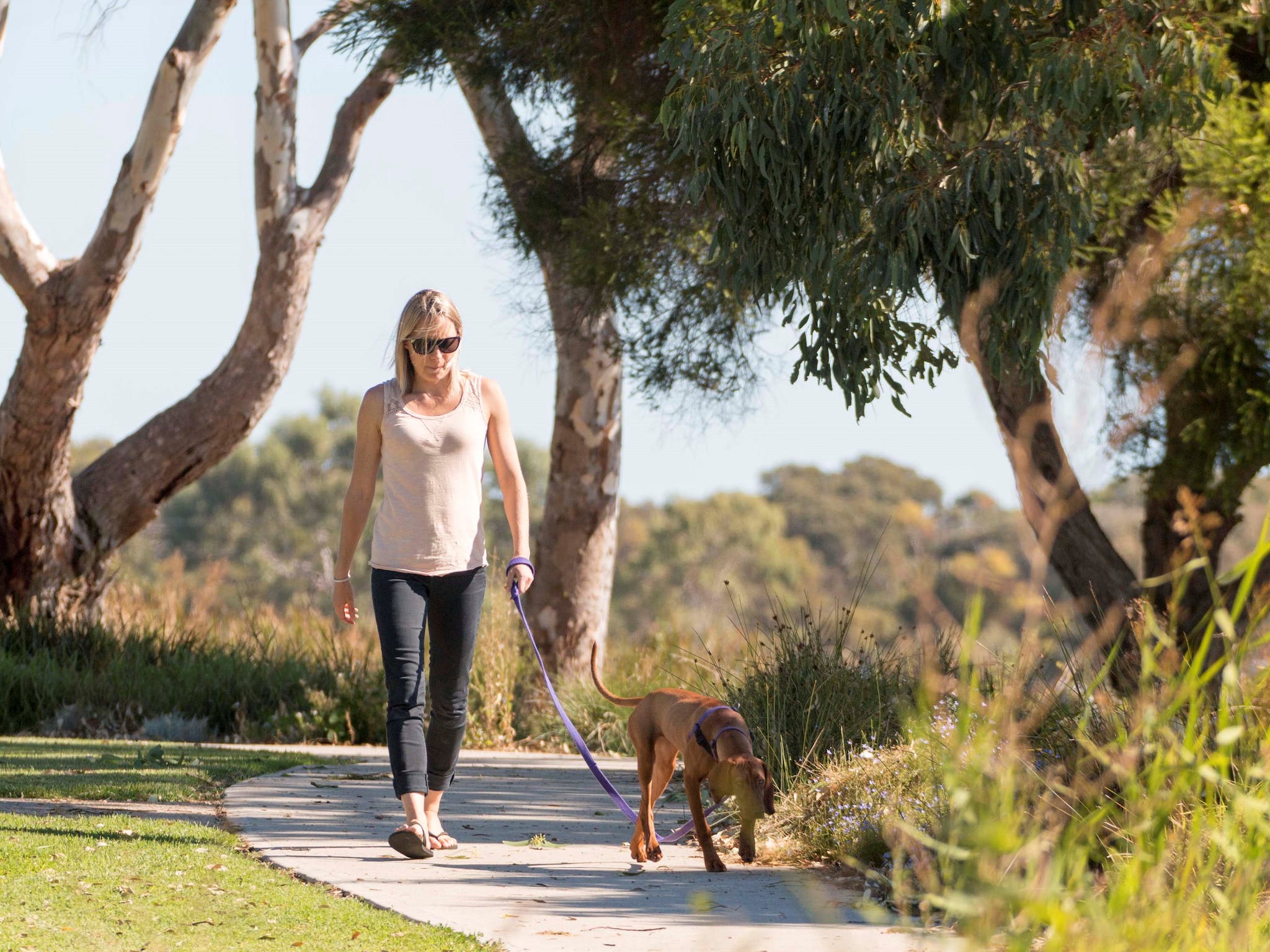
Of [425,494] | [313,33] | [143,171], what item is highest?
[313,33]

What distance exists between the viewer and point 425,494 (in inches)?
189

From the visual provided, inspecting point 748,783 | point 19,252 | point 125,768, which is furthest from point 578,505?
point 748,783

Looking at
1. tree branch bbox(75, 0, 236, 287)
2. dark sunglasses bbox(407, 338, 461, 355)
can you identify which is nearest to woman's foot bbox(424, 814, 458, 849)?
dark sunglasses bbox(407, 338, 461, 355)

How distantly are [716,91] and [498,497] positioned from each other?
3384 cm

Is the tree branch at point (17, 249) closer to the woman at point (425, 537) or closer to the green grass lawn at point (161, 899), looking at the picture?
the green grass lawn at point (161, 899)

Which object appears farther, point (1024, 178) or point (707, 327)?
point (707, 327)

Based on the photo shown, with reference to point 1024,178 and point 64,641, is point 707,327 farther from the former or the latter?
point 64,641

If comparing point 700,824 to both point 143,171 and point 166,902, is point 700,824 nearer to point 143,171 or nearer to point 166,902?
point 166,902

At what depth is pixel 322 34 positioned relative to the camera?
13445mm

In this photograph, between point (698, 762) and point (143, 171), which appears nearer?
point (698, 762)

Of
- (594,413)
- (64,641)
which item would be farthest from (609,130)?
(64,641)

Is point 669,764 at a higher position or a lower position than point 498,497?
lower

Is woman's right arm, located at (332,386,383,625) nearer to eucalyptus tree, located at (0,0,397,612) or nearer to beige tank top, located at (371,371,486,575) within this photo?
beige tank top, located at (371,371,486,575)

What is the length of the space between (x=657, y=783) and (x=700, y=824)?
0.40 m
